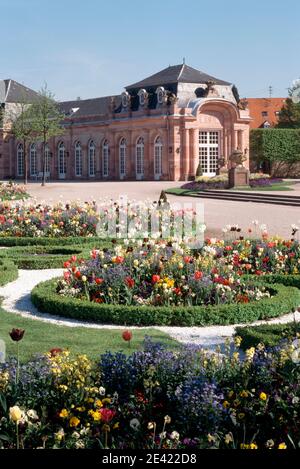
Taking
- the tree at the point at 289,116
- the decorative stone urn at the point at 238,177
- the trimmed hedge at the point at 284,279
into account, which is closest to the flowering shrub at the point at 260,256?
the trimmed hedge at the point at 284,279

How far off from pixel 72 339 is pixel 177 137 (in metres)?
40.8

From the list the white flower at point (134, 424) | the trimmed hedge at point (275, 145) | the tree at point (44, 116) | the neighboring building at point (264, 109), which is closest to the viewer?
the white flower at point (134, 424)

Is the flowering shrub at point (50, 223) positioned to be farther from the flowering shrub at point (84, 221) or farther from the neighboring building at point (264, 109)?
the neighboring building at point (264, 109)

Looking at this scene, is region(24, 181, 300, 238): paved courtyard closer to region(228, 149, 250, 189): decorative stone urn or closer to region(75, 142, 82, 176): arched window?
region(228, 149, 250, 189): decorative stone urn

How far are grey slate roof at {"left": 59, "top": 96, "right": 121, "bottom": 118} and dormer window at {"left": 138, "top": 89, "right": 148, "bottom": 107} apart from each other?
8.89 ft

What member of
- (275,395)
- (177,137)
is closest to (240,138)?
(177,137)

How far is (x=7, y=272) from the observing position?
12.8 m

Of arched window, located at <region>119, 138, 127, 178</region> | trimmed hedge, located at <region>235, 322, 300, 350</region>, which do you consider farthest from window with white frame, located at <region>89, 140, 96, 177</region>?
trimmed hedge, located at <region>235, 322, 300, 350</region>

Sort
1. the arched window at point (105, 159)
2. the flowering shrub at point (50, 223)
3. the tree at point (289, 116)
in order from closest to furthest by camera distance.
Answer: the flowering shrub at point (50, 223), the arched window at point (105, 159), the tree at point (289, 116)

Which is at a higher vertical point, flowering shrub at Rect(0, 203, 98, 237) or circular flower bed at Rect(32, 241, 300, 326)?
flowering shrub at Rect(0, 203, 98, 237)

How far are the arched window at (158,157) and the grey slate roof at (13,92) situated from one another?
1602 cm

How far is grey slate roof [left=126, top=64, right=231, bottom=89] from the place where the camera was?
50197 millimetres

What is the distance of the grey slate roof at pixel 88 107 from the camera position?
55431mm

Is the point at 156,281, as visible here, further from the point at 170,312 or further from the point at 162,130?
the point at 162,130
